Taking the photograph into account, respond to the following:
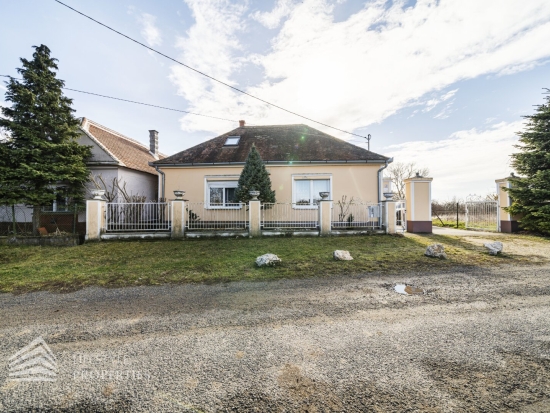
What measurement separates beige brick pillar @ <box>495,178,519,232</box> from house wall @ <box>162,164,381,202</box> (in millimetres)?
6209

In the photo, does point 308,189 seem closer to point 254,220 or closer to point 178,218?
point 254,220

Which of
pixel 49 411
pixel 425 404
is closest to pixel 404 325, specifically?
pixel 425 404

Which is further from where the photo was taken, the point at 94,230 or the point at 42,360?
the point at 94,230

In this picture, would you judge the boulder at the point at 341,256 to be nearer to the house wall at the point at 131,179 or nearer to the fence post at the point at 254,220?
the fence post at the point at 254,220

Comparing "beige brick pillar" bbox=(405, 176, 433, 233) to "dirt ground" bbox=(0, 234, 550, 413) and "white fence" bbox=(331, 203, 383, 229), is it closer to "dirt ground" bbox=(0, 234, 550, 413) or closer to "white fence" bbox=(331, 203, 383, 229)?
"white fence" bbox=(331, 203, 383, 229)

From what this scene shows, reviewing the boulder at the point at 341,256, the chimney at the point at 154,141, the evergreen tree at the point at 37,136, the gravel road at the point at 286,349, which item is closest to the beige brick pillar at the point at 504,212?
the gravel road at the point at 286,349

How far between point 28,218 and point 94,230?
20.5 ft

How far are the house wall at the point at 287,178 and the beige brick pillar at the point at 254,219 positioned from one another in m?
3.11

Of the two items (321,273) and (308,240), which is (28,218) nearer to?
(308,240)

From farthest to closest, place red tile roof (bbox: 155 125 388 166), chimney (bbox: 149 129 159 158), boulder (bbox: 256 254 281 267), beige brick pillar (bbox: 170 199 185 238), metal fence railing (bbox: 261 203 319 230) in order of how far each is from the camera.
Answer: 1. chimney (bbox: 149 129 159 158)
2. red tile roof (bbox: 155 125 388 166)
3. metal fence railing (bbox: 261 203 319 230)
4. beige brick pillar (bbox: 170 199 185 238)
5. boulder (bbox: 256 254 281 267)

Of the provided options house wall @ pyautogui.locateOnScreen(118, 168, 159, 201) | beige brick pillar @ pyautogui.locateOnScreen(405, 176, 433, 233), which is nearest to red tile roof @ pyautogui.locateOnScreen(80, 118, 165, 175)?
house wall @ pyautogui.locateOnScreen(118, 168, 159, 201)

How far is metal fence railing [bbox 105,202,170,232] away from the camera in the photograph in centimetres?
943

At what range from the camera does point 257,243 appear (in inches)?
331

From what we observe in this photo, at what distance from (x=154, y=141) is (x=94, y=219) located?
1072cm
